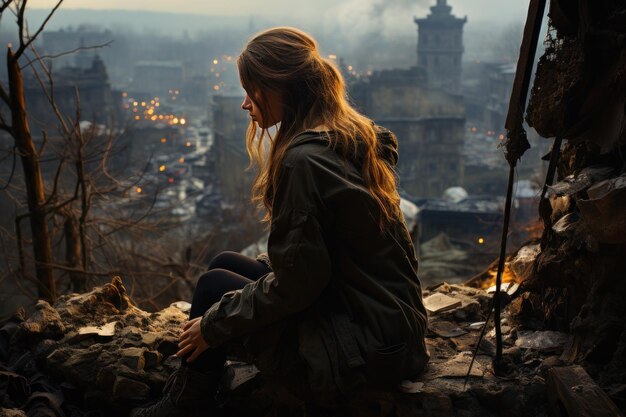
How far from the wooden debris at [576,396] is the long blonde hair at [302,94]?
0.82 metres

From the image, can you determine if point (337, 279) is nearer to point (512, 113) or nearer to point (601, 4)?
point (512, 113)

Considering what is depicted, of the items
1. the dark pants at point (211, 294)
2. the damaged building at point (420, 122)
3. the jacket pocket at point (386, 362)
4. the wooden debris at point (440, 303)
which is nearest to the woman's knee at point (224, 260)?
the dark pants at point (211, 294)

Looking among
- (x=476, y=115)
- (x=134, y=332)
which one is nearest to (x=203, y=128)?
(x=476, y=115)

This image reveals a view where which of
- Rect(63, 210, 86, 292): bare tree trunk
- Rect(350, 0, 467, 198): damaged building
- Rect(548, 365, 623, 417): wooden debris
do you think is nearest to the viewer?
Rect(548, 365, 623, 417): wooden debris

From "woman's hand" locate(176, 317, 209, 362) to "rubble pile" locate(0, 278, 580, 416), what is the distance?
1.50ft

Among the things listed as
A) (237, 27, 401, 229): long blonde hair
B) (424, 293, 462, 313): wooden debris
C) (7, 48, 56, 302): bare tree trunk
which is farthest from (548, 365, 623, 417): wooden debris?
(7, 48, 56, 302): bare tree trunk

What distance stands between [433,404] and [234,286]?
0.86m

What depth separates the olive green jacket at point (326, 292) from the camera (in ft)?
6.75

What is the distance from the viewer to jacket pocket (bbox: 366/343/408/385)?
7.11ft

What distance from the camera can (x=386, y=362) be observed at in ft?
7.19

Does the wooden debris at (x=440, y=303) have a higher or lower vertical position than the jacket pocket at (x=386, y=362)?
lower

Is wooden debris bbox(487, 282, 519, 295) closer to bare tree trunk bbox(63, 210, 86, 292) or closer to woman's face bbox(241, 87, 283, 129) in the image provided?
woman's face bbox(241, 87, 283, 129)

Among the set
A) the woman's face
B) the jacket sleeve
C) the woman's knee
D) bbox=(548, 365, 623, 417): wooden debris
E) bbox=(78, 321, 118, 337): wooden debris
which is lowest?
bbox=(78, 321, 118, 337): wooden debris

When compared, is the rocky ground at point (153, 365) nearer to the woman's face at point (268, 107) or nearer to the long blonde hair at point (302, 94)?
the long blonde hair at point (302, 94)
